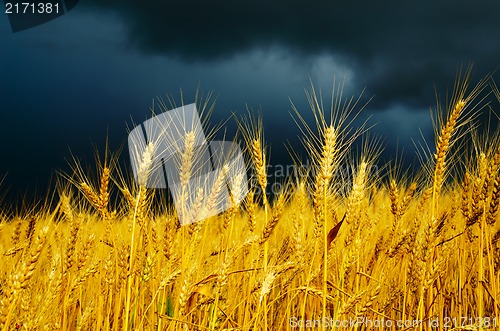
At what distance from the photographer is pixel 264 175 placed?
217 centimetres

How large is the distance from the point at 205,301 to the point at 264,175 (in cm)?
64

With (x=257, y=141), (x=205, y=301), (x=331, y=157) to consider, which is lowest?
(x=205, y=301)

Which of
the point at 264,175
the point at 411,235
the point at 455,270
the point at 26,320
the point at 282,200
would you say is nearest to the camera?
the point at 26,320

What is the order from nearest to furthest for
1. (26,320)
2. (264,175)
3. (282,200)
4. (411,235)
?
(26,320)
(264,175)
(282,200)
(411,235)

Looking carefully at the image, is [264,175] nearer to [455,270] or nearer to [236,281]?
[236,281]

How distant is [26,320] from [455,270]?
11.3 feet

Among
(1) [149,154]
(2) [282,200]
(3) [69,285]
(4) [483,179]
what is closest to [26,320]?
(3) [69,285]

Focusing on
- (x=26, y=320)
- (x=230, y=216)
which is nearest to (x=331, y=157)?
(x=230, y=216)

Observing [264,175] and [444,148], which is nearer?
[264,175]

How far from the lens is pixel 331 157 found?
206 centimetres

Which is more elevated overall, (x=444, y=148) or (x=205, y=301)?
(x=444, y=148)

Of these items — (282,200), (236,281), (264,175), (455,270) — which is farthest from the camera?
(455,270)

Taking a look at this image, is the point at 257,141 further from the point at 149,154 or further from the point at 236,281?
the point at 236,281

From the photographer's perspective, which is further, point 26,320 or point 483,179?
point 483,179
